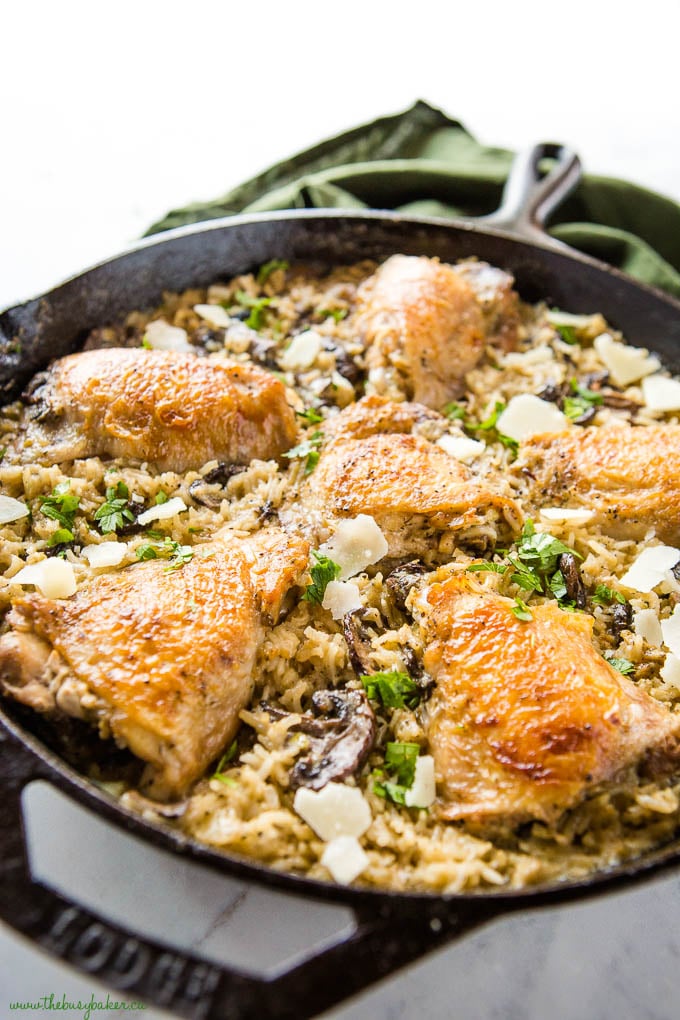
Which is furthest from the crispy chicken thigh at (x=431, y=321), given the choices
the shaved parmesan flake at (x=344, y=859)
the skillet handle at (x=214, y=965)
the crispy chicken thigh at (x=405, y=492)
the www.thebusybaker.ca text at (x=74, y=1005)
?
the www.thebusybaker.ca text at (x=74, y=1005)

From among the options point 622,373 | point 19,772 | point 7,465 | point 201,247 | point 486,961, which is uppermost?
point 201,247

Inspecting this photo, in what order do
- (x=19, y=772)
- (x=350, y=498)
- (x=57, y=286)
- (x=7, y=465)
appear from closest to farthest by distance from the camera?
1. (x=19, y=772)
2. (x=350, y=498)
3. (x=7, y=465)
4. (x=57, y=286)

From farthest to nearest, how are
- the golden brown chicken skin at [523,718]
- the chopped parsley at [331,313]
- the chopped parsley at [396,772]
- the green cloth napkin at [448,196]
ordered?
the green cloth napkin at [448,196] → the chopped parsley at [331,313] → the chopped parsley at [396,772] → the golden brown chicken skin at [523,718]

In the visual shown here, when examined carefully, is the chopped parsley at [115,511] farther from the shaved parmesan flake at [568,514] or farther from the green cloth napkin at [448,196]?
the green cloth napkin at [448,196]

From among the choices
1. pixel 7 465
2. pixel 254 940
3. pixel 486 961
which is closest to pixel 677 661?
pixel 486 961

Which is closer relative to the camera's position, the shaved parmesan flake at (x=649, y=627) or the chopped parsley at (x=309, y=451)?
the shaved parmesan flake at (x=649, y=627)

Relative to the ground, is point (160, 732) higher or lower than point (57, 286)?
lower

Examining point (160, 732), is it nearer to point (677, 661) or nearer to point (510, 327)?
point (677, 661)
